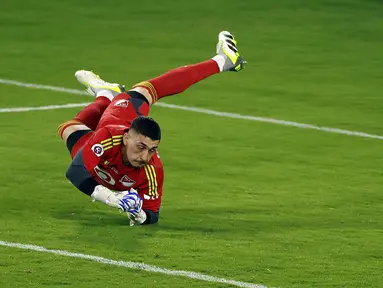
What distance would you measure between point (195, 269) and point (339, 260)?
1072mm

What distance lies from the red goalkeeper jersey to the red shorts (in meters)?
0.63

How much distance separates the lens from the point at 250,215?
1102cm

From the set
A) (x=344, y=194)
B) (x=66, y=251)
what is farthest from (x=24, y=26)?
(x=66, y=251)

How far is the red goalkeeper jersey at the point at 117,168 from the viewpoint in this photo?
10.5 metres

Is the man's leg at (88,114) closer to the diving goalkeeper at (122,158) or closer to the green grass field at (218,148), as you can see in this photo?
the diving goalkeeper at (122,158)

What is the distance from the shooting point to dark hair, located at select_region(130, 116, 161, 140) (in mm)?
10117

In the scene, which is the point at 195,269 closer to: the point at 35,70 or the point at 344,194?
the point at 344,194

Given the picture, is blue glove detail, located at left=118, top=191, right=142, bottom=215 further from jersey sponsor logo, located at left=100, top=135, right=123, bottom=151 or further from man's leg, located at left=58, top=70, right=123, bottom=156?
man's leg, located at left=58, top=70, right=123, bottom=156

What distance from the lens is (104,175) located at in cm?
1070

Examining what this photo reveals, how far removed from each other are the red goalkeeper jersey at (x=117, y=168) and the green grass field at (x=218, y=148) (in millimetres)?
300

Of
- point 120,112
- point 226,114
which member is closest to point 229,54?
point 120,112

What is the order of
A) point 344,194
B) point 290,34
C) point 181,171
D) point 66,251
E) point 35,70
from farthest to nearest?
point 290,34 → point 35,70 → point 181,171 → point 344,194 → point 66,251

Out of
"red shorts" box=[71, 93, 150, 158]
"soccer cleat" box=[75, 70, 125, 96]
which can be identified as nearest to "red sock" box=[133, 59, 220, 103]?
"red shorts" box=[71, 93, 150, 158]

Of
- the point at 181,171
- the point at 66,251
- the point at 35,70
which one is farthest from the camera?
the point at 35,70
